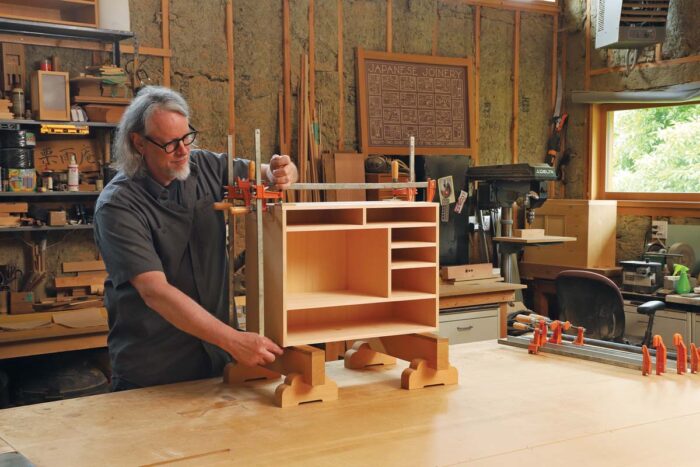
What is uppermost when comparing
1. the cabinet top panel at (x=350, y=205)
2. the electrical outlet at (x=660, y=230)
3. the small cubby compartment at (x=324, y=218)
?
the cabinet top panel at (x=350, y=205)

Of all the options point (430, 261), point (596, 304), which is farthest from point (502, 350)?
point (596, 304)

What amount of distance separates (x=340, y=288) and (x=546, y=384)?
675mm

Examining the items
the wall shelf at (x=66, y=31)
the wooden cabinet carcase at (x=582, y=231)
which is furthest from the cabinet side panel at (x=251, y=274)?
the wooden cabinet carcase at (x=582, y=231)

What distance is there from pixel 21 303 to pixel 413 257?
9.16ft

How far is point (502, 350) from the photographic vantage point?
2.62 meters

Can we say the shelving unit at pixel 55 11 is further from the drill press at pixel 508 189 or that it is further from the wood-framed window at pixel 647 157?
the wood-framed window at pixel 647 157

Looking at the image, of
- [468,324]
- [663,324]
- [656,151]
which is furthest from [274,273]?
[656,151]

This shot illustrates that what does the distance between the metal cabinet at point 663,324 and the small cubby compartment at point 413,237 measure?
10.5 feet

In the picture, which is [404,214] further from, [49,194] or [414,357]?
[49,194]

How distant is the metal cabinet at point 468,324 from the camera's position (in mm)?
4695

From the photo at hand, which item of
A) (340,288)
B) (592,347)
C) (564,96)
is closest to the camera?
(340,288)

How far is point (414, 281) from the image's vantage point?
235cm

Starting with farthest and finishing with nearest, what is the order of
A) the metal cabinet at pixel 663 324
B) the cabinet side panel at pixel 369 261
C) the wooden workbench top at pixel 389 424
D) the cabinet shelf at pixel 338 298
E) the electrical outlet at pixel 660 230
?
the electrical outlet at pixel 660 230, the metal cabinet at pixel 663 324, the cabinet side panel at pixel 369 261, the cabinet shelf at pixel 338 298, the wooden workbench top at pixel 389 424

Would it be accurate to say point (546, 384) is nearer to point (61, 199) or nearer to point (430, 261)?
point (430, 261)
